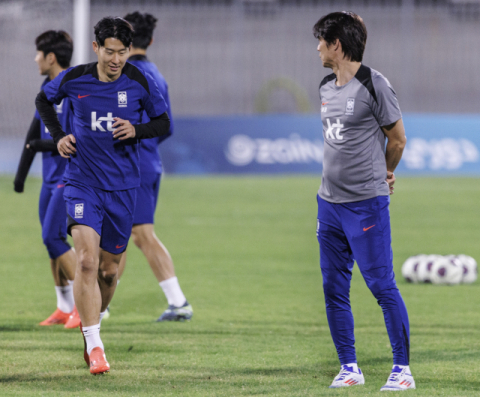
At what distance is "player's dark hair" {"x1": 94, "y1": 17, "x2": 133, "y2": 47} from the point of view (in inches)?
180

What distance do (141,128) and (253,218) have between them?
28.4 ft

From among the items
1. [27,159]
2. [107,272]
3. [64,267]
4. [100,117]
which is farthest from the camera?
[64,267]

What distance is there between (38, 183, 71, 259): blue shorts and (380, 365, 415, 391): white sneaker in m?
2.87

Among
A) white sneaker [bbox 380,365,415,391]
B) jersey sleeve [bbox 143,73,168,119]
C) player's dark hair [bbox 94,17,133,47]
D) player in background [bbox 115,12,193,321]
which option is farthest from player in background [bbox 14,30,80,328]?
white sneaker [bbox 380,365,415,391]

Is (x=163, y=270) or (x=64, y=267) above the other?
(x=64, y=267)

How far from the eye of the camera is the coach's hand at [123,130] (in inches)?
181

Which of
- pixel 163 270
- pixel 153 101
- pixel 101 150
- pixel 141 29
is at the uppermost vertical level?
pixel 141 29

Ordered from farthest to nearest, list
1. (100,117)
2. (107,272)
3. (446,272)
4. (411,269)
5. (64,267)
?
1. (411,269)
2. (446,272)
3. (64,267)
4. (107,272)
5. (100,117)

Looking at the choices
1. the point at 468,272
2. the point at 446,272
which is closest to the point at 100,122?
the point at 446,272

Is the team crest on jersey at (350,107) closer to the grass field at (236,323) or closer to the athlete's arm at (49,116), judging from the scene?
the grass field at (236,323)

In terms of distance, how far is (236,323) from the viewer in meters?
6.31

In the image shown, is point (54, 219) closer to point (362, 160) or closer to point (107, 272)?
point (107, 272)

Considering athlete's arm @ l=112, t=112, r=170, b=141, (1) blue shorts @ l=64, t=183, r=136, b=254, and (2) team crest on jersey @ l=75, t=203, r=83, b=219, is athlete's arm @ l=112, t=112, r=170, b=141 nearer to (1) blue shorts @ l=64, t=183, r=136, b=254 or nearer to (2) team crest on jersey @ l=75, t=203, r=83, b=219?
(1) blue shorts @ l=64, t=183, r=136, b=254

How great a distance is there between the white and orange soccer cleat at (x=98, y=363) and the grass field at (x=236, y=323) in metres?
0.07
